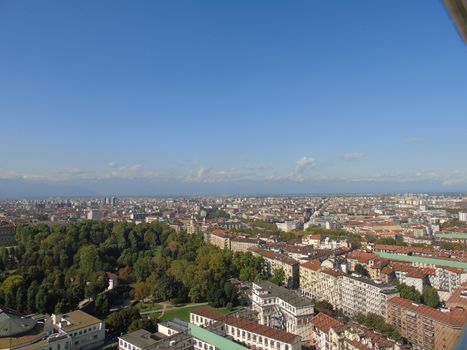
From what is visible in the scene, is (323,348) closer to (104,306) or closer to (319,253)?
(104,306)

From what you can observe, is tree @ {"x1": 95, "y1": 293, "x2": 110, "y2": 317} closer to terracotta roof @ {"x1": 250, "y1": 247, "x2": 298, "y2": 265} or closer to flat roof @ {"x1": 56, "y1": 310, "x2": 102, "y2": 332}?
flat roof @ {"x1": 56, "y1": 310, "x2": 102, "y2": 332}

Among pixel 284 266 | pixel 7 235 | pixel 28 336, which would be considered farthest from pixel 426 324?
pixel 7 235

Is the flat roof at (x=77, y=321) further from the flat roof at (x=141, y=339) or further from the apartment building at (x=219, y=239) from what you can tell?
the apartment building at (x=219, y=239)

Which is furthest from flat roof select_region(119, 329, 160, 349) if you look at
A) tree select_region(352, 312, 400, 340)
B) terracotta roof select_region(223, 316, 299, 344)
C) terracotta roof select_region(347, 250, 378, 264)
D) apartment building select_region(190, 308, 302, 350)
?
terracotta roof select_region(347, 250, 378, 264)

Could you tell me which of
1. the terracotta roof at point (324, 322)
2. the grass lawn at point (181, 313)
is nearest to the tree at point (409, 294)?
the terracotta roof at point (324, 322)

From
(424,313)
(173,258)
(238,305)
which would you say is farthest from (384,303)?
(173,258)

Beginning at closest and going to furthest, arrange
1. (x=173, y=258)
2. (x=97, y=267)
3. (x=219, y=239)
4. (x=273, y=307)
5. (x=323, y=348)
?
(x=323, y=348) < (x=273, y=307) < (x=97, y=267) < (x=173, y=258) < (x=219, y=239)

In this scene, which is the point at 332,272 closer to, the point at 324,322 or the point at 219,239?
the point at 324,322

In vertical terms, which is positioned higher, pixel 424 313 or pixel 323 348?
pixel 424 313
